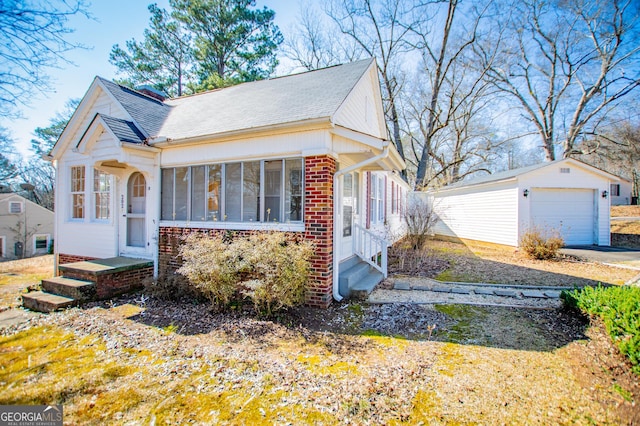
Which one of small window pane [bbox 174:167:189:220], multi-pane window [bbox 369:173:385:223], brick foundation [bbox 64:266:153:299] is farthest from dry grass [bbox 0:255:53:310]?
multi-pane window [bbox 369:173:385:223]

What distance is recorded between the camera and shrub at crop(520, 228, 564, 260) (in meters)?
9.93

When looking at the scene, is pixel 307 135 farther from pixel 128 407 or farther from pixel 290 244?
pixel 128 407

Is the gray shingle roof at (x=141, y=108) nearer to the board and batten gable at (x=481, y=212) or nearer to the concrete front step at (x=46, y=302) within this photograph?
the concrete front step at (x=46, y=302)

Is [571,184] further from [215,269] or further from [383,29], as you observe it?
[383,29]

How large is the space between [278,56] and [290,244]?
18250 mm

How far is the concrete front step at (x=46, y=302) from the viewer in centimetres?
541

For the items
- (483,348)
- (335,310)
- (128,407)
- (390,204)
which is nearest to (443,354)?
(483,348)

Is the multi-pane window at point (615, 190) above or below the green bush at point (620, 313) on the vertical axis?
above

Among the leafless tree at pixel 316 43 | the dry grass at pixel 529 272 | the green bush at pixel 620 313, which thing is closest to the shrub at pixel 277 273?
the green bush at pixel 620 313

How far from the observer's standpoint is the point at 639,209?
70.6 feet

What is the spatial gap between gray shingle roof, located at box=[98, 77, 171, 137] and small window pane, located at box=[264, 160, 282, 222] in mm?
3597

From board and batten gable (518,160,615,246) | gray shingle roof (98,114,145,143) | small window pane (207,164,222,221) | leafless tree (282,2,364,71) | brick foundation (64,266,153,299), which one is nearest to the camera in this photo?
brick foundation (64,266,153,299)

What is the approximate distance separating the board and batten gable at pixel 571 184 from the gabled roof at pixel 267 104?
875 cm

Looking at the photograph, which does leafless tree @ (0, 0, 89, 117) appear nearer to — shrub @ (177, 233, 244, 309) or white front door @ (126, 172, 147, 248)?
white front door @ (126, 172, 147, 248)
